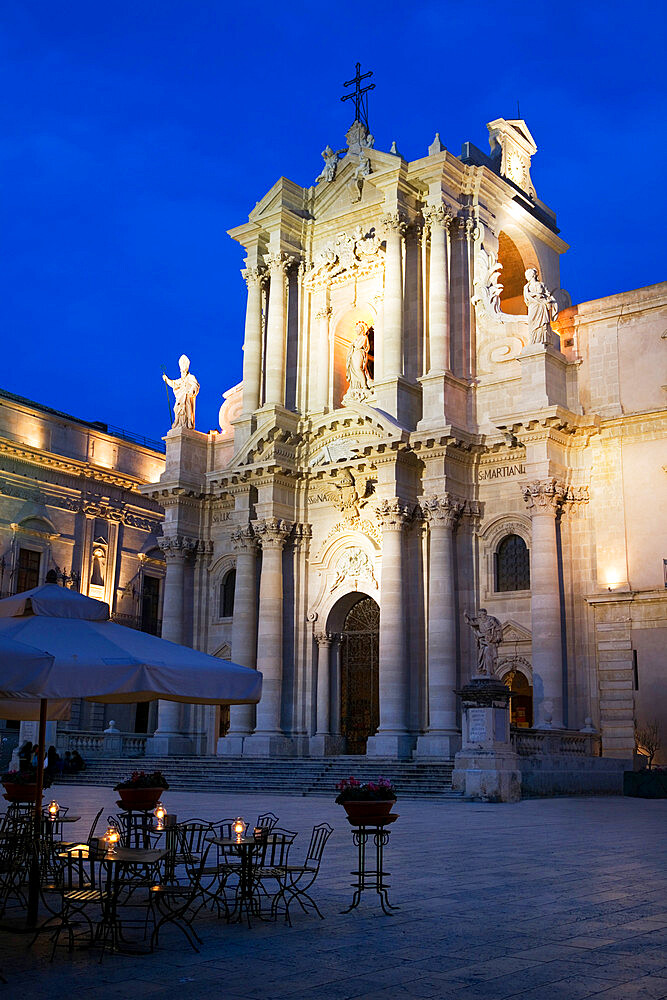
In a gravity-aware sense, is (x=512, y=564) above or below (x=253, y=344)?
below

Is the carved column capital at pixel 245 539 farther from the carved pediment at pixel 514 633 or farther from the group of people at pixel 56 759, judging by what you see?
the carved pediment at pixel 514 633

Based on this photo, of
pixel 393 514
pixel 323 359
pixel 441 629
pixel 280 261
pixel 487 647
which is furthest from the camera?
pixel 280 261

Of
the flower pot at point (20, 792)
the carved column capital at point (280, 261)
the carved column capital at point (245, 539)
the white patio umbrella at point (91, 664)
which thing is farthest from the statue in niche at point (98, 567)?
the white patio umbrella at point (91, 664)

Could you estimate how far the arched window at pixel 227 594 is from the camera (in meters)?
39.5

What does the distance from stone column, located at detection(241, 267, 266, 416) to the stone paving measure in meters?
25.5

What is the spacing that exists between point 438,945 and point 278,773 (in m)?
22.3

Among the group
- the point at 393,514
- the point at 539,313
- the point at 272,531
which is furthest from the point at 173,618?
the point at 539,313

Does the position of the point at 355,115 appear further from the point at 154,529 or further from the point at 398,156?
the point at 154,529

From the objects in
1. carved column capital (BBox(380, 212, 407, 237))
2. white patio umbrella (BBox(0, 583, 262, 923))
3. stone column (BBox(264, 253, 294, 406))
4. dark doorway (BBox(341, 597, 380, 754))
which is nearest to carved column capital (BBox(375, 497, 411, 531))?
dark doorway (BBox(341, 597, 380, 754))

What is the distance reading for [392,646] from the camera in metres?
32.1

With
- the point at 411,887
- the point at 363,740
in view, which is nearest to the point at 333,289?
the point at 363,740

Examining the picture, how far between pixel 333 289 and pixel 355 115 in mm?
6851

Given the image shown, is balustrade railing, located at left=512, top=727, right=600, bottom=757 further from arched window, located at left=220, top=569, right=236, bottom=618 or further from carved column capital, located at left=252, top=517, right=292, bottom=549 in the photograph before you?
arched window, located at left=220, top=569, right=236, bottom=618

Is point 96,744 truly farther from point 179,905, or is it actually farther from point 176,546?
point 179,905
